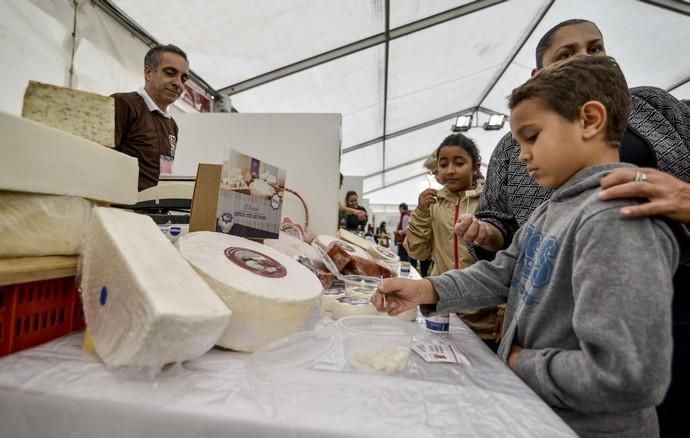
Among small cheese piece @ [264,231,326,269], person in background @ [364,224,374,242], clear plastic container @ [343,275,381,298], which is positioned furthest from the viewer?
person in background @ [364,224,374,242]

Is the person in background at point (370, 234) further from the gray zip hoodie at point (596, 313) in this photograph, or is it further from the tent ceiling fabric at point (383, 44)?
the gray zip hoodie at point (596, 313)

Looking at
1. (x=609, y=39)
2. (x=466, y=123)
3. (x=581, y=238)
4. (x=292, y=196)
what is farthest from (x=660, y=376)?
(x=466, y=123)

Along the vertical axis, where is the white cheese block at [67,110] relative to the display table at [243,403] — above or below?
above

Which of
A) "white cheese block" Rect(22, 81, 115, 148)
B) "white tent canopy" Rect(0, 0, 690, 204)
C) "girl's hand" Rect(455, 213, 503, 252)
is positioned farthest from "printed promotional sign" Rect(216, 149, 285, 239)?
"white tent canopy" Rect(0, 0, 690, 204)

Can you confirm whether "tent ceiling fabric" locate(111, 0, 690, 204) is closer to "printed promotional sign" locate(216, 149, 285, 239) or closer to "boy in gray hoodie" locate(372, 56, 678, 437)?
"printed promotional sign" locate(216, 149, 285, 239)

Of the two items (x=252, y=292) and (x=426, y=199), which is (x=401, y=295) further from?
(x=426, y=199)

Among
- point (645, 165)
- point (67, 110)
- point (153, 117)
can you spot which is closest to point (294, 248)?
point (67, 110)

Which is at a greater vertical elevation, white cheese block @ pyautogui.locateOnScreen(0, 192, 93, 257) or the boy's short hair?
the boy's short hair

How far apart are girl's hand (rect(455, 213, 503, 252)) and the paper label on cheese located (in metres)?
0.51

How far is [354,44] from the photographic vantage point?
3.22 m

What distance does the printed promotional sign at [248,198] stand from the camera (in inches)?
29.2

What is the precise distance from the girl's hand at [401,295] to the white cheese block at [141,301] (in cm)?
38

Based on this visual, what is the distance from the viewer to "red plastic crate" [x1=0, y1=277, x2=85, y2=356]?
1.43 feet

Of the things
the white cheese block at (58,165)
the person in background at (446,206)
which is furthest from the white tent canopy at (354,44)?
the person in background at (446,206)
